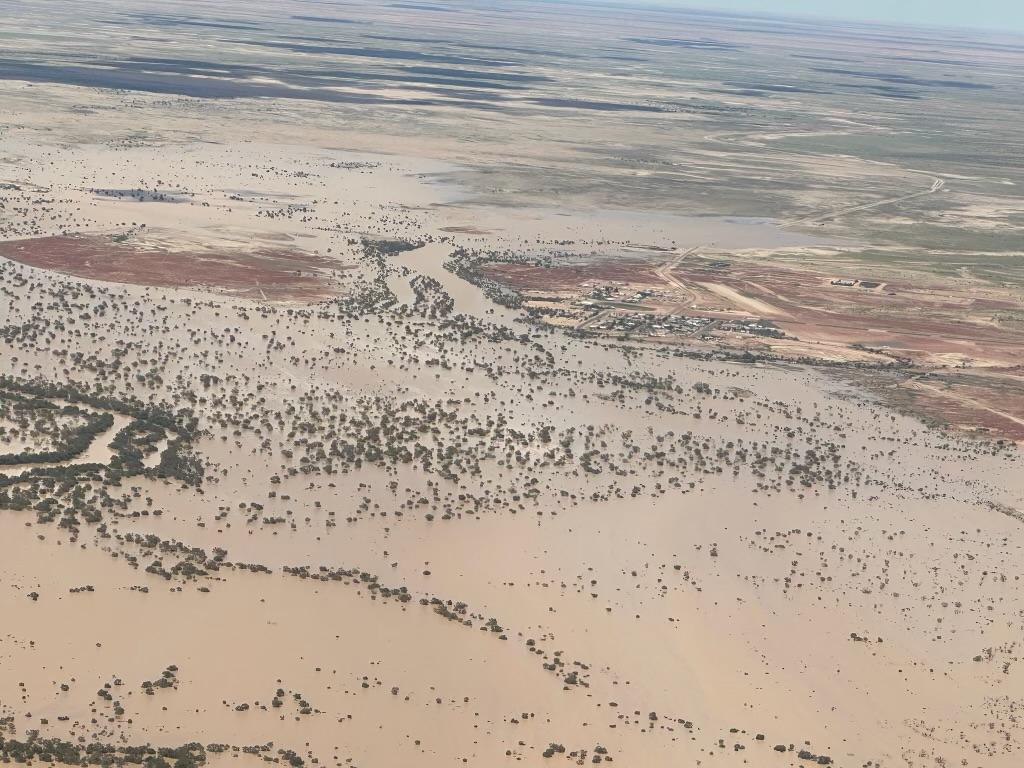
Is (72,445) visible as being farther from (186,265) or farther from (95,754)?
(186,265)

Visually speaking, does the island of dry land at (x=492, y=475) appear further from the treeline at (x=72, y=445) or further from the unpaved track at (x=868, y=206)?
the unpaved track at (x=868, y=206)

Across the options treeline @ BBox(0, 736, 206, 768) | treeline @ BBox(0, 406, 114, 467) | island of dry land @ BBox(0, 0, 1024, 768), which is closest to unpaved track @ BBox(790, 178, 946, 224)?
island of dry land @ BBox(0, 0, 1024, 768)

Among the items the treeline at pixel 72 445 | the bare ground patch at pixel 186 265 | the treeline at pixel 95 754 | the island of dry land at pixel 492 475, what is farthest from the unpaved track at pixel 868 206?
the treeline at pixel 95 754

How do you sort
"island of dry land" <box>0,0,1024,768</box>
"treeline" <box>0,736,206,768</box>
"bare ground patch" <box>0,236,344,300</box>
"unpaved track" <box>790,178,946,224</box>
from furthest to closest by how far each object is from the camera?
"unpaved track" <box>790,178,946,224</box> < "bare ground patch" <box>0,236,344,300</box> < "island of dry land" <box>0,0,1024,768</box> < "treeline" <box>0,736,206,768</box>

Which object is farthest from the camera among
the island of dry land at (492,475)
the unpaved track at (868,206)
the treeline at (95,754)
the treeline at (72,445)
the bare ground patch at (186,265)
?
the unpaved track at (868,206)

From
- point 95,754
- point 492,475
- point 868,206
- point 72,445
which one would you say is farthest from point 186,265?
point 868,206

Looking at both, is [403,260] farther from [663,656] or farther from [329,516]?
[663,656]

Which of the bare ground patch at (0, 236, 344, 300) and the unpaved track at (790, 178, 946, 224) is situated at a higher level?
the unpaved track at (790, 178, 946, 224)

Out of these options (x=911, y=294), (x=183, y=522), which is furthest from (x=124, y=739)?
(x=911, y=294)

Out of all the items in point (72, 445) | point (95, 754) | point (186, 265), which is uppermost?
point (186, 265)

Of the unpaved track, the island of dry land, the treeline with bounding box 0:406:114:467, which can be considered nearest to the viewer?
the island of dry land

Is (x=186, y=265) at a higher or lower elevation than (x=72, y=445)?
higher

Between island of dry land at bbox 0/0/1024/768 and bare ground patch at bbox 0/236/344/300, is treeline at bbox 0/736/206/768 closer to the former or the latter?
island of dry land at bbox 0/0/1024/768
